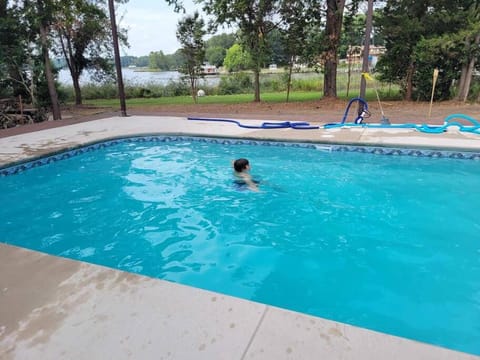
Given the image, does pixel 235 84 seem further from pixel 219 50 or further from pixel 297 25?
pixel 219 50

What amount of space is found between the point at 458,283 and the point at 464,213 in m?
1.62

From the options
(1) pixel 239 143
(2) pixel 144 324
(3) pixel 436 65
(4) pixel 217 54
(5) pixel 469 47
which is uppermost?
(4) pixel 217 54

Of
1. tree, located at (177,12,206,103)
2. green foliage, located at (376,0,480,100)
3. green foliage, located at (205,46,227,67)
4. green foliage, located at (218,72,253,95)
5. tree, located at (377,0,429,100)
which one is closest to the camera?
green foliage, located at (376,0,480,100)

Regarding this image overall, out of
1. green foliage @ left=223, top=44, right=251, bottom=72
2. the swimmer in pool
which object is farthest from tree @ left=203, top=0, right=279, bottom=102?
the swimmer in pool

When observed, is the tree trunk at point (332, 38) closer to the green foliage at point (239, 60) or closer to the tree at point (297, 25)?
the tree at point (297, 25)

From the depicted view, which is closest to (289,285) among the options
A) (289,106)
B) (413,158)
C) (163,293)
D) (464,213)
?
(163,293)

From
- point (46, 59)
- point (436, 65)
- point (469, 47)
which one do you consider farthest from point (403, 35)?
point (46, 59)

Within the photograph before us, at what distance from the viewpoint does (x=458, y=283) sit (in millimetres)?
3104

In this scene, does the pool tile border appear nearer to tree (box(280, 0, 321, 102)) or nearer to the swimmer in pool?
the swimmer in pool

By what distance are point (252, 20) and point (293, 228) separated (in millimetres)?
11642

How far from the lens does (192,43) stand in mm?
15508

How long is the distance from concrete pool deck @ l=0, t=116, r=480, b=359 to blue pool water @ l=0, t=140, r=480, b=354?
983 mm

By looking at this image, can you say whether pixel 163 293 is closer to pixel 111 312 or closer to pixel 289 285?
pixel 111 312

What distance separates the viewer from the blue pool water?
298 centimetres
